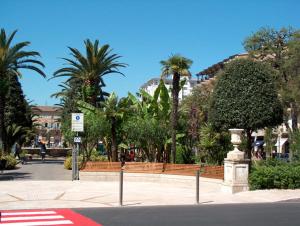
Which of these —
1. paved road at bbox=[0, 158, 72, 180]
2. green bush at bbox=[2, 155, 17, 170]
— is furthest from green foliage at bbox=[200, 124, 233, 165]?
green bush at bbox=[2, 155, 17, 170]

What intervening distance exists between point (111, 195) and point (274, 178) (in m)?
5.94

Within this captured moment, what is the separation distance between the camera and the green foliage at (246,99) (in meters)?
23.0

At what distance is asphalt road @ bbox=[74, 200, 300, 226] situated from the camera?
11297 millimetres

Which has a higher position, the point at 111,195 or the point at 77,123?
the point at 77,123

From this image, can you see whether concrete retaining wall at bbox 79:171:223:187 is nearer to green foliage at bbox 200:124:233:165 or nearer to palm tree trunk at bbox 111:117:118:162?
palm tree trunk at bbox 111:117:118:162

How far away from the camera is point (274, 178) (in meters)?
18.2

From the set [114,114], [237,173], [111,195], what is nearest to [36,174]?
[114,114]

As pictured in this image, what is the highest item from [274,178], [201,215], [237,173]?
[237,173]

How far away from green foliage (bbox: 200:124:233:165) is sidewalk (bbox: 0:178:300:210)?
797 cm

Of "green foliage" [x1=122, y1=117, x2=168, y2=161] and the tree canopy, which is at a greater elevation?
the tree canopy

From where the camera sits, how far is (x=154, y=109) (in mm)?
31703

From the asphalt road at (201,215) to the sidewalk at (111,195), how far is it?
1387mm

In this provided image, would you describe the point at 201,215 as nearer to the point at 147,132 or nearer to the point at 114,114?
the point at 147,132

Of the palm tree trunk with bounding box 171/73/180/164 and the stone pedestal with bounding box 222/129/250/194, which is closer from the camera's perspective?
the stone pedestal with bounding box 222/129/250/194
